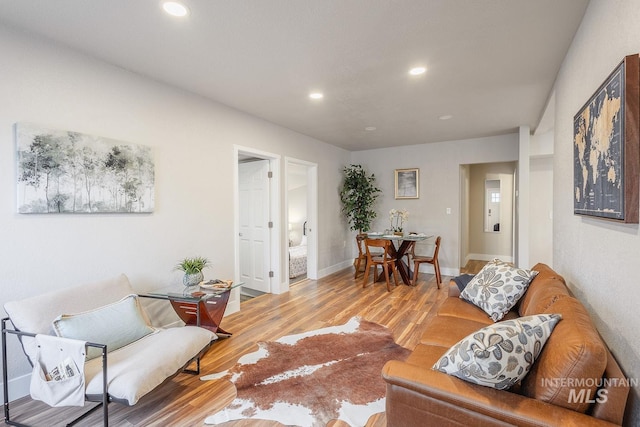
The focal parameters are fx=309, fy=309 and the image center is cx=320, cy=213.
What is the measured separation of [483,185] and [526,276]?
5.71 metres

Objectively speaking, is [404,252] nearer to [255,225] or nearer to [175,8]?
[255,225]

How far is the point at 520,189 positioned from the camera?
4582 mm

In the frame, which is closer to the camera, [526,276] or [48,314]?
[48,314]

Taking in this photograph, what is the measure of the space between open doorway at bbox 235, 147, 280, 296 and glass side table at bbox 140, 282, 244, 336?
5.00ft

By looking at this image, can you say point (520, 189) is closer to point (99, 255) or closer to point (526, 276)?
point (526, 276)

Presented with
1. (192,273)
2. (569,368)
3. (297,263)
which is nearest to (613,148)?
(569,368)

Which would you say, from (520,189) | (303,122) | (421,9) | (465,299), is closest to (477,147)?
(520,189)

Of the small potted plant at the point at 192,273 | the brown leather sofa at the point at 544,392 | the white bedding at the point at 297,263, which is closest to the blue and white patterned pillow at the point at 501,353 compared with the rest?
the brown leather sofa at the point at 544,392

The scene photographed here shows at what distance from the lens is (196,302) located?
254 cm

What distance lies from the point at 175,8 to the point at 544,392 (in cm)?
265

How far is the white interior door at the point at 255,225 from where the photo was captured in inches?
179

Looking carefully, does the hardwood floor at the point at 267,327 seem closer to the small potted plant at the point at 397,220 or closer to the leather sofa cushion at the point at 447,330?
the leather sofa cushion at the point at 447,330

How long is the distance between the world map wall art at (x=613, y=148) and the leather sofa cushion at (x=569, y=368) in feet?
1.54

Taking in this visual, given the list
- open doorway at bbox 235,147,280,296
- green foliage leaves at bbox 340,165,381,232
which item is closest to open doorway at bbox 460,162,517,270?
green foliage leaves at bbox 340,165,381,232
